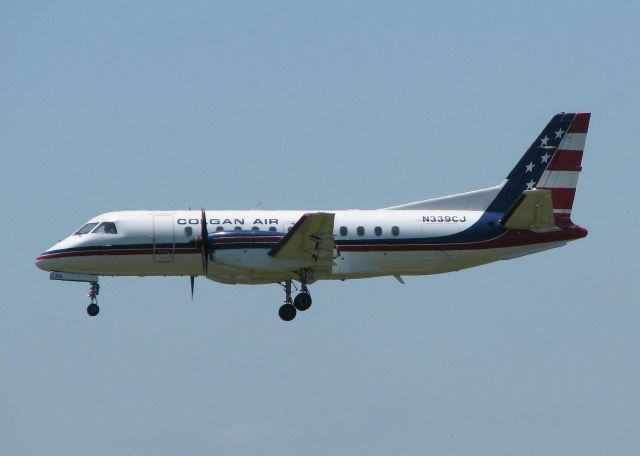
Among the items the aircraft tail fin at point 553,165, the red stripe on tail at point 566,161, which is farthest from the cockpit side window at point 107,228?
the red stripe on tail at point 566,161

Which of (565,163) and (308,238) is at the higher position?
(565,163)

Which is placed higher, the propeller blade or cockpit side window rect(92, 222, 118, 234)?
cockpit side window rect(92, 222, 118, 234)

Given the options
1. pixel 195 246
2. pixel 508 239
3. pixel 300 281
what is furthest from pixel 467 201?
→ pixel 195 246

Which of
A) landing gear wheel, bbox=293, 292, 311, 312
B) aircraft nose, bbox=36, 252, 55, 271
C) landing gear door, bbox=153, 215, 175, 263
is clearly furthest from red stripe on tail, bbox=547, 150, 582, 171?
aircraft nose, bbox=36, 252, 55, 271

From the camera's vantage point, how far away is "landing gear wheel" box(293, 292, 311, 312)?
38781 mm

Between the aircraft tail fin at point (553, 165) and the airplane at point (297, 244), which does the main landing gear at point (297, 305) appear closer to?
the airplane at point (297, 244)

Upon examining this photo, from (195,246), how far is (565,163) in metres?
12.5

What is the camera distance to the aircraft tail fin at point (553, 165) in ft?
134

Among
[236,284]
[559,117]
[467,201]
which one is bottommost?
[236,284]

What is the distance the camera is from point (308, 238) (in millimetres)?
37344

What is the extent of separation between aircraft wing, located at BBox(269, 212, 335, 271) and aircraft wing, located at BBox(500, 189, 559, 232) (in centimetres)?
586

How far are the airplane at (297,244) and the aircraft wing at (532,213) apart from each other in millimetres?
31

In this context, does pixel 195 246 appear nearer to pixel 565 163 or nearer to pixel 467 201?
pixel 467 201

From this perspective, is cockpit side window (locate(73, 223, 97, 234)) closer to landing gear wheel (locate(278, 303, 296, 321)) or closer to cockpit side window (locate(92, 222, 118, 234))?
cockpit side window (locate(92, 222, 118, 234))
